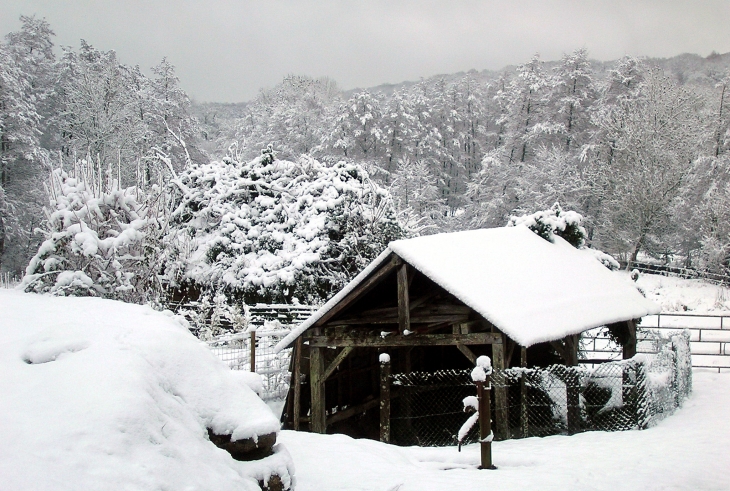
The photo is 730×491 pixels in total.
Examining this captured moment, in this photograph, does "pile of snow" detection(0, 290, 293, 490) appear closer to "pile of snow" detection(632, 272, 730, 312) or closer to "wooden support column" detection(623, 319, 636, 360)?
"wooden support column" detection(623, 319, 636, 360)

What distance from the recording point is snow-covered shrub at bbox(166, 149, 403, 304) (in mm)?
18250

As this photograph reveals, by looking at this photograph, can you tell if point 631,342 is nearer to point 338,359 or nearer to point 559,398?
point 559,398

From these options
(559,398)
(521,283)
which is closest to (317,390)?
(521,283)

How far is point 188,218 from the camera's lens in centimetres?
2058

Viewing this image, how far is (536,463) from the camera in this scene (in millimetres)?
7117

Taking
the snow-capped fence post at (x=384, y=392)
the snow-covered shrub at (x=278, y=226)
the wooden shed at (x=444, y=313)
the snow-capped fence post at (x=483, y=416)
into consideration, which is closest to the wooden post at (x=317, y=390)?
the wooden shed at (x=444, y=313)

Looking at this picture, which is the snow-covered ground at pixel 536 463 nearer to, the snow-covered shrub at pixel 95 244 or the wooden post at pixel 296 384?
the wooden post at pixel 296 384

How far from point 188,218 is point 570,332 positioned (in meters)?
15.1

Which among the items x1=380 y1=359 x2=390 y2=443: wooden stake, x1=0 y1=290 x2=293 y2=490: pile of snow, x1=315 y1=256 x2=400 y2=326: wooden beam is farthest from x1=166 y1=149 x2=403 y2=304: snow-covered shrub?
x1=0 y1=290 x2=293 y2=490: pile of snow

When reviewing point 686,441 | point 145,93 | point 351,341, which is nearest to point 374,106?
point 145,93

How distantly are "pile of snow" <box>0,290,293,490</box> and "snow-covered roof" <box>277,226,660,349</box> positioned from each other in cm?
485

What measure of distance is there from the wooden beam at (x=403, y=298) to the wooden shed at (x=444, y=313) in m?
0.02

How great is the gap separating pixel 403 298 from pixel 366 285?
0.67m

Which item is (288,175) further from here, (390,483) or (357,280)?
(390,483)
